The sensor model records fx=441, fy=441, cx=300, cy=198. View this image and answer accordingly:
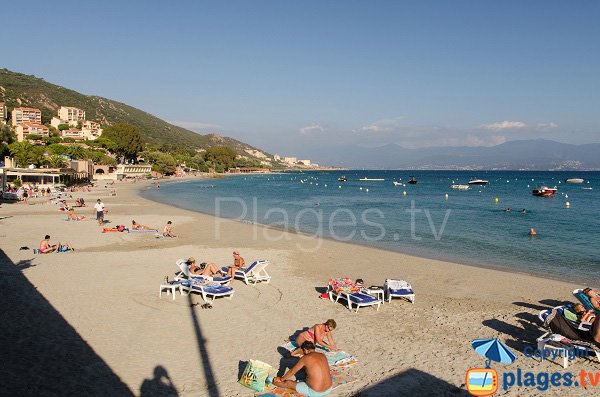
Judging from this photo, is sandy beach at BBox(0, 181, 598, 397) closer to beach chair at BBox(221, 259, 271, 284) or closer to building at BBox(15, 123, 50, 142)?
beach chair at BBox(221, 259, 271, 284)

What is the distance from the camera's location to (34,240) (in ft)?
58.6

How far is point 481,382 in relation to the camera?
5930mm

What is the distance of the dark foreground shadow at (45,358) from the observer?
6.05m

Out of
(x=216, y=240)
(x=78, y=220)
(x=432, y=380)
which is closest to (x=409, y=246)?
(x=216, y=240)

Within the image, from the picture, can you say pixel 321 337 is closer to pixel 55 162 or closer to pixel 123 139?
pixel 55 162

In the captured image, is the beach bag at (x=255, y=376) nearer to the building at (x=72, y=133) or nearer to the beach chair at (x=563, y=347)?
the beach chair at (x=563, y=347)

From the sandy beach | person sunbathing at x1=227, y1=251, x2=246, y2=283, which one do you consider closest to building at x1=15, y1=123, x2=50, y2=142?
the sandy beach

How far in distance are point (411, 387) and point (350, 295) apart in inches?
145

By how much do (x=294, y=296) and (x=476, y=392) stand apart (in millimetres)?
5738

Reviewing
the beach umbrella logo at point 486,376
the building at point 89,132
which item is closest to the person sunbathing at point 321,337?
the beach umbrella logo at point 486,376

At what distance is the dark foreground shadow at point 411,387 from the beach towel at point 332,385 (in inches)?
11.7

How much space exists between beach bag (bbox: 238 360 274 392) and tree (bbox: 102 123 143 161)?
96.1m

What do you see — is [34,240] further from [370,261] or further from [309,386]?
[309,386]

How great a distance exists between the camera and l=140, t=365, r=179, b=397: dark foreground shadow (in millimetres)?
6086
